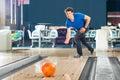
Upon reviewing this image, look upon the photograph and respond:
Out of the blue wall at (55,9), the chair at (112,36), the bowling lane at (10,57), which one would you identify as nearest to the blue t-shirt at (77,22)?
the bowling lane at (10,57)

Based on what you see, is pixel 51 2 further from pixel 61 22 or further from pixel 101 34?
pixel 101 34

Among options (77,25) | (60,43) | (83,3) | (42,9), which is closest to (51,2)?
(42,9)

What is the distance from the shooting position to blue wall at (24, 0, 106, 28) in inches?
685

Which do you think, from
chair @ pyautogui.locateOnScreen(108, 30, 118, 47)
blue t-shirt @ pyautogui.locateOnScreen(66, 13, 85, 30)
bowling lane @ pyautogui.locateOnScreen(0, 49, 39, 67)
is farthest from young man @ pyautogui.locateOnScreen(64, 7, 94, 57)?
chair @ pyautogui.locateOnScreen(108, 30, 118, 47)

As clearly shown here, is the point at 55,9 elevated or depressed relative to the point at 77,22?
elevated

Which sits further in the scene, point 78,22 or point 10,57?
point 10,57

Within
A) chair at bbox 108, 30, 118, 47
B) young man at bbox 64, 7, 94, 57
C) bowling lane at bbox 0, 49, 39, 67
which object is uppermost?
young man at bbox 64, 7, 94, 57

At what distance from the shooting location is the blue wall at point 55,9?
1741cm

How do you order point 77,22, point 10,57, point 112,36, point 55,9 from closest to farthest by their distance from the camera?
point 77,22 < point 10,57 < point 112,36 < point 55,9

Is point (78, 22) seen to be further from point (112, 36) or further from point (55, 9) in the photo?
point (55, 9)

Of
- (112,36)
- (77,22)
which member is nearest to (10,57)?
(77,22)

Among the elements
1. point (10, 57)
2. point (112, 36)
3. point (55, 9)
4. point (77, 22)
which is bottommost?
point (10, 57)

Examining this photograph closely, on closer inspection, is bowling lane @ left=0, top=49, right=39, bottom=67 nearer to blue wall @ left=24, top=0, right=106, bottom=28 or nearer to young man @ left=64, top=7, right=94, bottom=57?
young man @ left=64, top=7, right=94, bottom=57

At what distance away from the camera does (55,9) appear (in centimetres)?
1755
